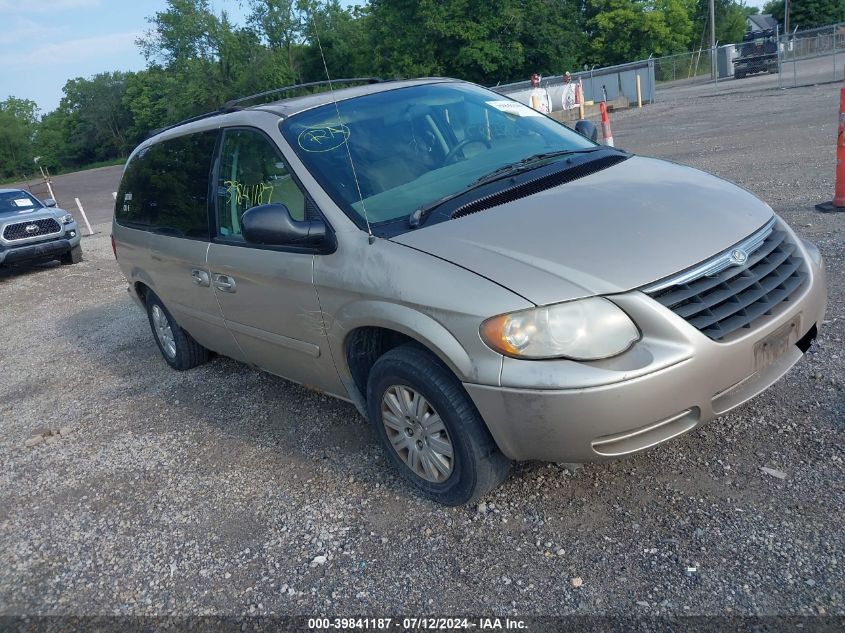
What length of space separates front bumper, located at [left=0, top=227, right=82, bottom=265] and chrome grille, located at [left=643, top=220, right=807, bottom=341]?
1280cm

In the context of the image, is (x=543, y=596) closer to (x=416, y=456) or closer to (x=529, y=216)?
(x=416, y=456)

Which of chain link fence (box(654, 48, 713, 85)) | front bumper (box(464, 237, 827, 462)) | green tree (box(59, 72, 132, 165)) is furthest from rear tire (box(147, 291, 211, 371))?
green tree (box(59, 72, 132, 165))

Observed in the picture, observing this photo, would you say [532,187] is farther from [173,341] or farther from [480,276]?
[173,341]

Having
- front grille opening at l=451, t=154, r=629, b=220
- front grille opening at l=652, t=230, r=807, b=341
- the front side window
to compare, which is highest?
the front side window

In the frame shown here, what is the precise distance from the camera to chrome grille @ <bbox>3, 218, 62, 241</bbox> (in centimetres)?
1285

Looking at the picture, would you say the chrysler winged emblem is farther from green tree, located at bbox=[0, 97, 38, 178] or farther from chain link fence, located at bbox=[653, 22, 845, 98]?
green tree, located at bbox=[0, 97, 38, 178]

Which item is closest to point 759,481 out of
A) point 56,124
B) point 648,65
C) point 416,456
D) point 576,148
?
point 416,456

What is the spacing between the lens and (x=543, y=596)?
8.99 feet

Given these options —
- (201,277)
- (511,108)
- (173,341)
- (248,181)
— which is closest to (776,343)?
(511,108)

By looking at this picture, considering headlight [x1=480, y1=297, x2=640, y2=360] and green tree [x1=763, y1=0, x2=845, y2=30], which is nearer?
headlight [x1=480, y1=297, x2=640, y2=360]

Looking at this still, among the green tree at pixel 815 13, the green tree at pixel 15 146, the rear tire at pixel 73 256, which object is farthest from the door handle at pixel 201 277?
the green tree at pixel 15 146

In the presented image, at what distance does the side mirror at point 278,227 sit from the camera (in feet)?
11.1

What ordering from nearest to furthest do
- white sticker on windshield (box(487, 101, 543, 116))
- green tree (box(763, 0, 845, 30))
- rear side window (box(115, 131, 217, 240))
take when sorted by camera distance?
1. white sticker on windshield (box(487, 101, 543, 116))
2. rear side window (box(115, 131, 217, 240))
3. green tree (box(763, 0, 845, 30))

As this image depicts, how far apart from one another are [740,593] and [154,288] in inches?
175
